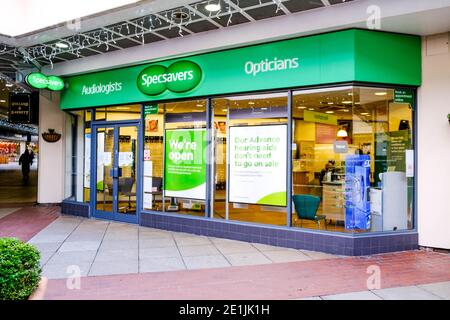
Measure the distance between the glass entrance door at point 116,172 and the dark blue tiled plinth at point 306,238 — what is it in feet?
6.91

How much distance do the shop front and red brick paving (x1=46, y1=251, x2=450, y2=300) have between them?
82 centimetres

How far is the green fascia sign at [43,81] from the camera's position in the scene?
8.93m

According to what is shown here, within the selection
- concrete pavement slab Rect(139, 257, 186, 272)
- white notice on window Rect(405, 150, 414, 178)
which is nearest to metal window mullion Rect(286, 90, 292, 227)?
white notice on window Rect(405, 150, 414, 178)

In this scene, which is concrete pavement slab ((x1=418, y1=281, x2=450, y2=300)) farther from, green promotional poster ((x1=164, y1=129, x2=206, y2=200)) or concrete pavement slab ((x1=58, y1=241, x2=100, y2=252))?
concrete pavement slab ((x1=58, y1=241, x2=100, y2=252))

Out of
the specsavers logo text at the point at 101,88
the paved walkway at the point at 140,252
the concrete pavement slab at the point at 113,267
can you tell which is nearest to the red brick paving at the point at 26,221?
the paved walkway at the point at 140,252

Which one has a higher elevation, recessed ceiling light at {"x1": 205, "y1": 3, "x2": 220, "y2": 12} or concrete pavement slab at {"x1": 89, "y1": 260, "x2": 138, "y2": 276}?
recessed ceiling light at {"x1": 205, "y1": 3, "x2": 220, "y2": 12}

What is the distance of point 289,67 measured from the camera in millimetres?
6703

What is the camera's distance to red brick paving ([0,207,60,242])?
7.83 meters

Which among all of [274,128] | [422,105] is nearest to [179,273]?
[274,128]

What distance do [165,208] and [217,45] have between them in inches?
144

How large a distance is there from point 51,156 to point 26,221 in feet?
9.32

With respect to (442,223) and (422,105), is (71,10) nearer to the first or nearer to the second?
(422,105)

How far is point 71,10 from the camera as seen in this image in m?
7.12

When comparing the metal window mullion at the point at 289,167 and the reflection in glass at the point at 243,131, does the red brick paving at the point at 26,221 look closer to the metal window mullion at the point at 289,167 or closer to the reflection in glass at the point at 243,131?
the reflection in glass at the point at 243,131
